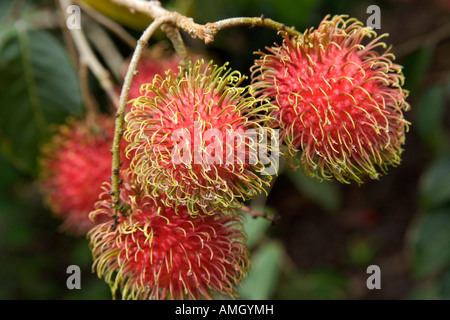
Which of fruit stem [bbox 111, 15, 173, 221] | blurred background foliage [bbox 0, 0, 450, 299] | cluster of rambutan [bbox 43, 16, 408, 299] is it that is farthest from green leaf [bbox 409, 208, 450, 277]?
fruit stem [bbox 111, 15, 173, 221]

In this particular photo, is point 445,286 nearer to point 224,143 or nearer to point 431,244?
point 431,244

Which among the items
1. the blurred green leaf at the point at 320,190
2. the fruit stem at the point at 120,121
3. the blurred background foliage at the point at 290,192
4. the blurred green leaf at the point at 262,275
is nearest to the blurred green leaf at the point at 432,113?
the blurred background foliage at the point at 290,192

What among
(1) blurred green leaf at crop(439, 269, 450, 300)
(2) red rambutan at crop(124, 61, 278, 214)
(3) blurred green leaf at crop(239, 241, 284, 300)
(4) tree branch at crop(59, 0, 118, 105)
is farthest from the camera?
(1) blurred green leaf at crop(439, 269, 450, 300)

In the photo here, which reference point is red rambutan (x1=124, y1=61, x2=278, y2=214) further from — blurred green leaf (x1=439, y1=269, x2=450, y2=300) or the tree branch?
blurred green leaf (x1=439, y1=269, x2=450, y2=300)

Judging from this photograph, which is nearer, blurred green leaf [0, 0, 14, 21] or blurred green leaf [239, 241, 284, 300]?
blurred green leaf [239, 241, 284, 300]

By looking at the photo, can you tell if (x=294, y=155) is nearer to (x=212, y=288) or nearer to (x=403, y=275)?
(x=212, y=288)

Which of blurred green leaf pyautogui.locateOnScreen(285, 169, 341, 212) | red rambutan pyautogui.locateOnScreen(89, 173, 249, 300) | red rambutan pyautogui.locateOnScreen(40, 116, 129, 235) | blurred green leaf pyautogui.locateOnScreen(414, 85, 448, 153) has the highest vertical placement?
blurred green leaf pyautogui.locateOnScreen(414, 85, 448, 153)

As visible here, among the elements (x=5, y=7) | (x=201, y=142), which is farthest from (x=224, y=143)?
(x=5, y=7)

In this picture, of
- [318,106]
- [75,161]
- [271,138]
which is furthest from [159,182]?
[75,161]
